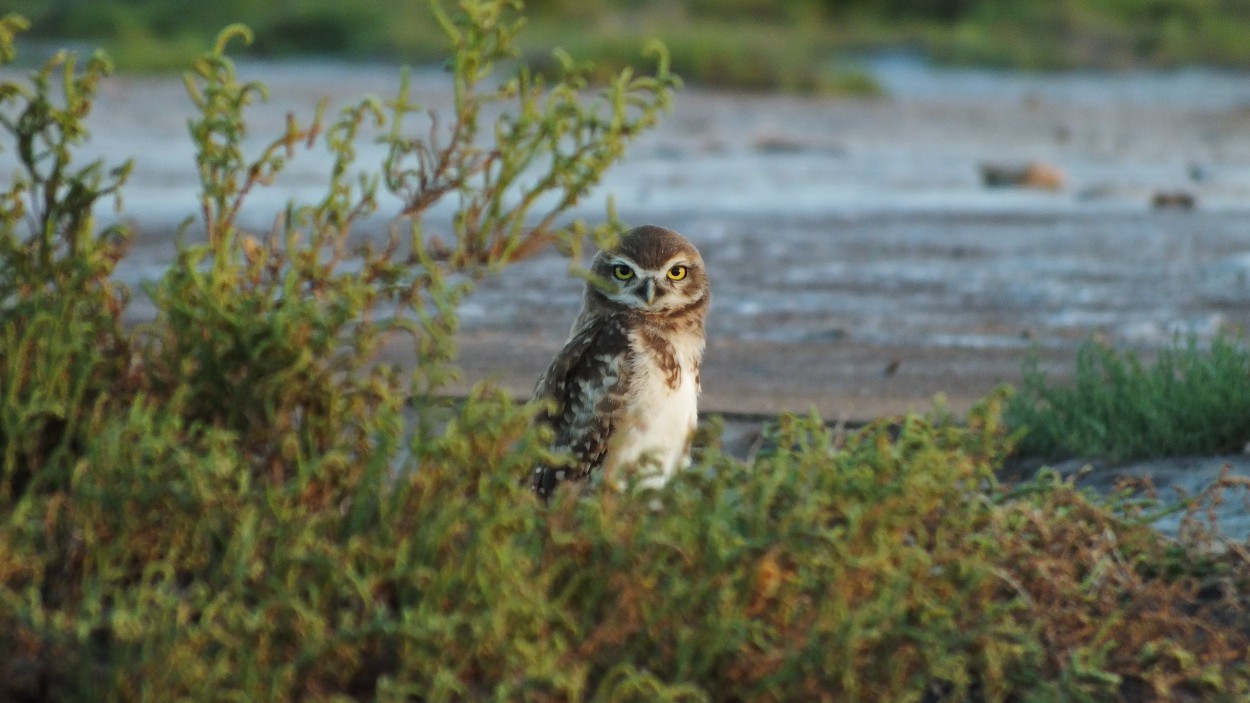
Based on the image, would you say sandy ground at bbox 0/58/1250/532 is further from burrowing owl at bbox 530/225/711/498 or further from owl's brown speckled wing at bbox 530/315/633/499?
owl's brown speckled wing at bbox 530/315/633/499

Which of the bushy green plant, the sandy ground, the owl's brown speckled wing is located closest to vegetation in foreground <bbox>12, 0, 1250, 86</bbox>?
the sandy ground

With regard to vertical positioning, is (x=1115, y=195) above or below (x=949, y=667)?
above

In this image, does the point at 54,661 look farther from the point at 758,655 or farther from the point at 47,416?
the point at 758,655

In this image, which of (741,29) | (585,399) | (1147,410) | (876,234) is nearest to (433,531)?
(585,399)

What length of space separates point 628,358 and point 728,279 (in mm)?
6084

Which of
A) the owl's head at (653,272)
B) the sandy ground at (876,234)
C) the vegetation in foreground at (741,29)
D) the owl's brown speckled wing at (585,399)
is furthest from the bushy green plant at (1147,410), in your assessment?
the vegetation in foreground at (741,29)

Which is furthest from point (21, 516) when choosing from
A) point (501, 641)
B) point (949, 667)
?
point (949, 667)

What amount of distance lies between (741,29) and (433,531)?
1511 inches

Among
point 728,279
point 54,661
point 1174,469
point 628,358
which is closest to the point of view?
point 54,661

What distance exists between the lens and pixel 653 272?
20.4ft

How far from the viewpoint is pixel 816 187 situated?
18.3 m

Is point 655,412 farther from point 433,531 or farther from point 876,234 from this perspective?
point 876,234

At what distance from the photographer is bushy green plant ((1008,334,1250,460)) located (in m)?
6.61

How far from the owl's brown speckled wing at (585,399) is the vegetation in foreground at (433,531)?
143 cm
